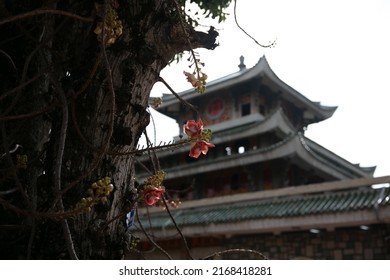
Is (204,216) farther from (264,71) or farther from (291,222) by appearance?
(264,71)

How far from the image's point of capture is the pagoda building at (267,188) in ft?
23.5

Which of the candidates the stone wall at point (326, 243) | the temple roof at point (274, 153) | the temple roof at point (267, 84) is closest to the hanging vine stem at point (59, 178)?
the stone wall at point (326, 243)

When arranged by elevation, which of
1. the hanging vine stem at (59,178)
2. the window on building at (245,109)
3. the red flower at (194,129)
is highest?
the window on building at (245,109)

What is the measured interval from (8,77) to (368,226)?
6851mm

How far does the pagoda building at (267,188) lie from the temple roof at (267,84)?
0.03 m

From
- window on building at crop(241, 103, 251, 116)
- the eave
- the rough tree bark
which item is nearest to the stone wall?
the eave

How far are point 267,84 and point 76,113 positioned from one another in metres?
12.1

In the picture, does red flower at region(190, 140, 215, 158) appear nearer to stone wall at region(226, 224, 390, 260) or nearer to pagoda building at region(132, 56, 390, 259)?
pagoda building at region(132, 56, 390, 259)

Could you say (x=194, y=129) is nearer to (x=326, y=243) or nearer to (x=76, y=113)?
(x=76, y=113)

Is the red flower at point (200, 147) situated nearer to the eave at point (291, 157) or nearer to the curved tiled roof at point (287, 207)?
the curved tiled roof at point (287, 207)

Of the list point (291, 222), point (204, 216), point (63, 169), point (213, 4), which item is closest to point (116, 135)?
point (63, 169)

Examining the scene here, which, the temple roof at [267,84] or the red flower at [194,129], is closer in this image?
the red flower at [194,129]

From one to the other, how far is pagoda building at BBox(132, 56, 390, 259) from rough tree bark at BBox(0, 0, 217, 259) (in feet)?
6.76

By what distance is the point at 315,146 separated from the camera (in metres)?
13.4
